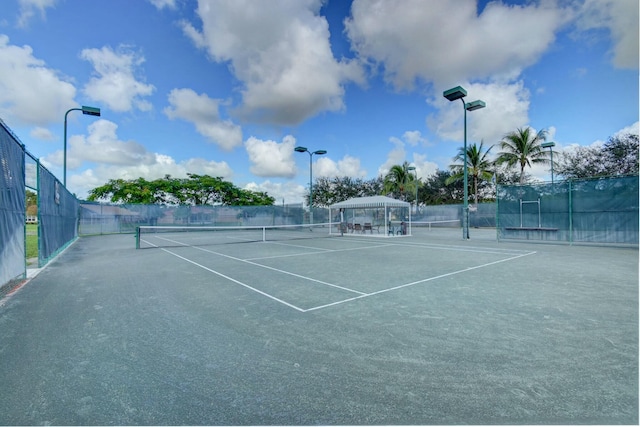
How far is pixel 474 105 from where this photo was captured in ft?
50.5

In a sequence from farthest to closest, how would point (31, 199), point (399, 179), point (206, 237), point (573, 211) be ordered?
point (399, 179) < point (206, 237) < point (31, 199) < point (573, 211)

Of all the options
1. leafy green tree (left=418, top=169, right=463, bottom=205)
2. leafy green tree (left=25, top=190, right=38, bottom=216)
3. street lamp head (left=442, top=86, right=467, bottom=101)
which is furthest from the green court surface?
leafy green tree (left=418, top=169, right=463, bottom=205)

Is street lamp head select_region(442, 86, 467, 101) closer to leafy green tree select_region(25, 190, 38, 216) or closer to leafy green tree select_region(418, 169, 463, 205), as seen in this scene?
leafy green tree select_region(25, 190, 38, 216)

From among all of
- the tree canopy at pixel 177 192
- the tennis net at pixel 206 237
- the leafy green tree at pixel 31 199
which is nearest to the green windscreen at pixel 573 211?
the tennis net at pixel 206 237

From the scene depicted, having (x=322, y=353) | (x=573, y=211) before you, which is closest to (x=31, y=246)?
(x=322, y=353)

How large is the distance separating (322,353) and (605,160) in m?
40.9

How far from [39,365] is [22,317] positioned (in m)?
2.14

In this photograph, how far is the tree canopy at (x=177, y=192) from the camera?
34719 millimetres

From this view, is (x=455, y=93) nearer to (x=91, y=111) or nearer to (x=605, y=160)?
(x=91, y=111)

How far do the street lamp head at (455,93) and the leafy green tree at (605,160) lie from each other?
25.9 metres

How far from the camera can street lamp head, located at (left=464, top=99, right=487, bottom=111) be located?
50.1 feet

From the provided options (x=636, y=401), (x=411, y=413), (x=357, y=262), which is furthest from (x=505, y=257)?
(x=411, y=413)

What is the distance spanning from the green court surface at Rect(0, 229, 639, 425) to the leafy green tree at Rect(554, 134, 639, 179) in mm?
33418

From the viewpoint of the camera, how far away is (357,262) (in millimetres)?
9375
